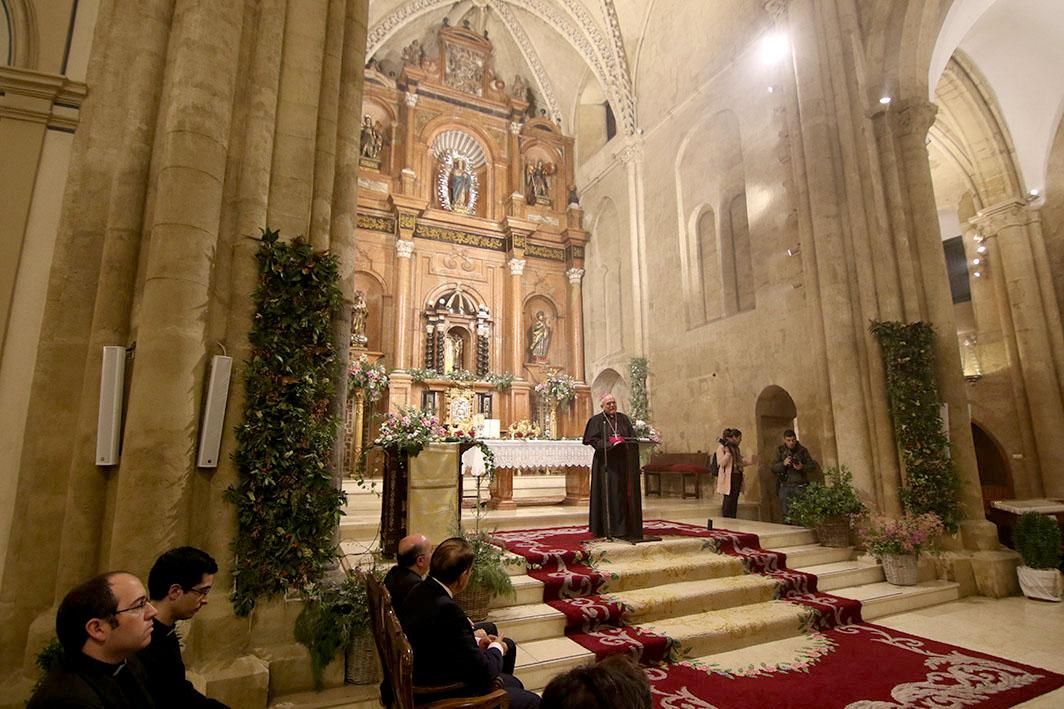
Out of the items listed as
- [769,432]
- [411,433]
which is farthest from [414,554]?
[769,432]

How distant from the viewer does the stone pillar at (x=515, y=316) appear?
14211 mm

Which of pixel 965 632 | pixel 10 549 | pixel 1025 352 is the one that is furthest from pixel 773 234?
pixel 10 549

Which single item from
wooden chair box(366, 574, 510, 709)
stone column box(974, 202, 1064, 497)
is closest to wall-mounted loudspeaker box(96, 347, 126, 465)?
wooden chair box(366, 574, 510, 709)

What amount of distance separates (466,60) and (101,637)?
656 inches

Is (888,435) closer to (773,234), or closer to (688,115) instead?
(773,234)

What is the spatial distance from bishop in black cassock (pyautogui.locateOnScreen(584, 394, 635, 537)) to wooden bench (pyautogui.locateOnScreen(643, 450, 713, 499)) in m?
3.83

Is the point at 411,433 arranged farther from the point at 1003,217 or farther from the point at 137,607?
the point at 1003,217

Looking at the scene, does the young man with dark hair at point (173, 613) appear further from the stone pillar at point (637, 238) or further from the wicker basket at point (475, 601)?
the stone pillar at point (637, 238)

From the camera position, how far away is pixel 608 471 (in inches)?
260

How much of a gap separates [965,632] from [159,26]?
26.5ft

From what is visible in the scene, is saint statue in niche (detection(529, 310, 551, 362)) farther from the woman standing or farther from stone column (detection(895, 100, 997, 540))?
stone column (detection(895, 100, 997, 540))

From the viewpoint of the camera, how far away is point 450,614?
2643 mm

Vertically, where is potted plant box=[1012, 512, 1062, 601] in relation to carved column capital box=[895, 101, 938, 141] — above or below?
below

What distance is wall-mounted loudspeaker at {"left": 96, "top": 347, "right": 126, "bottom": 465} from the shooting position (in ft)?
11.2
